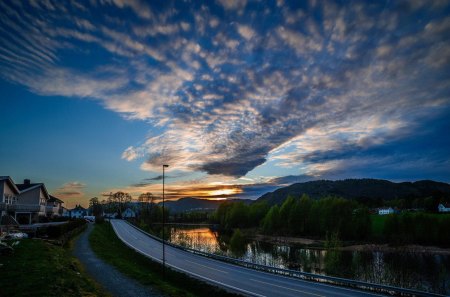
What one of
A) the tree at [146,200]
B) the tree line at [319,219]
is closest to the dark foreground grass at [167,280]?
the tree line at [319,219]

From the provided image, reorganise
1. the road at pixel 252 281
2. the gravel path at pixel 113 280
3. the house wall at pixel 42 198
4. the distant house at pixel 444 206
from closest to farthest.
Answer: the gravel path at pixel 113 280
the road at pixel 252 281
the house wall at pixel 42 198
the distant house at pixel 444 206

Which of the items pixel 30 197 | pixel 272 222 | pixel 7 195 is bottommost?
pixel 272 222

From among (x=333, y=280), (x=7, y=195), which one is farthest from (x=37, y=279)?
(x=7, y=195)

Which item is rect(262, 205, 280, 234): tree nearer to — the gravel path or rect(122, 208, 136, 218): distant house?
the gravel path

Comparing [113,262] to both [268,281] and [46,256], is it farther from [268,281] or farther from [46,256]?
[268,281]

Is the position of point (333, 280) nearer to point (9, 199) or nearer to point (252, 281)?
point (252, 281)

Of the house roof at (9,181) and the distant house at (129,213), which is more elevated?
the house roof at (9,181)

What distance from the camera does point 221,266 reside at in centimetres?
3584

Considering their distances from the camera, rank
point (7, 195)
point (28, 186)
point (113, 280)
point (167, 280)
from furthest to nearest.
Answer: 1. point (28, 186)
2. point (7, 195)
3. point (167, 280)
4. point (113, 280)

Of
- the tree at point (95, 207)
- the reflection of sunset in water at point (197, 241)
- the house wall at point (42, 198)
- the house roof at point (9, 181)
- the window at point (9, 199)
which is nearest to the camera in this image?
the house roof at point (9, 181)

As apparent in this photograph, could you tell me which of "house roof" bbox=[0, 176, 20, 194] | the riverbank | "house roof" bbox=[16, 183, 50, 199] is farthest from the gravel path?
the riverbank

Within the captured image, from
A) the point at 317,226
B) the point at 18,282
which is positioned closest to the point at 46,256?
the point at 18,282

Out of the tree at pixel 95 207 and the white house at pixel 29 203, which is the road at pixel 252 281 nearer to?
the white house at pixel 29 203

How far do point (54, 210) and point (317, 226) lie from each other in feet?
237
